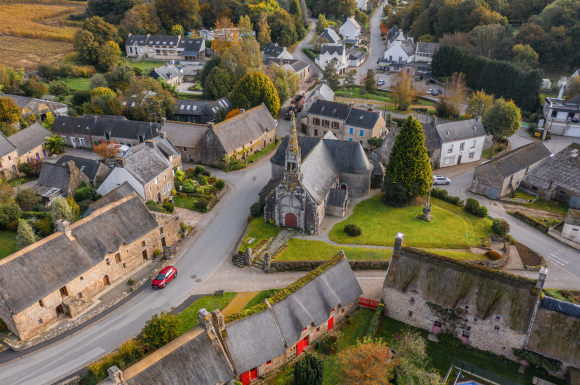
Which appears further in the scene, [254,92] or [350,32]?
[350,32]

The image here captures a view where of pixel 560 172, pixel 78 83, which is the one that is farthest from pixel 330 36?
pixel 560 172

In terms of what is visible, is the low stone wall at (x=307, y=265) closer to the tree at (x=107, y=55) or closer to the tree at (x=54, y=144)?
the tree at (x=54, y=144)

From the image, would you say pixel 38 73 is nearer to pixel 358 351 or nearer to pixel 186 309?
pixel 186 309

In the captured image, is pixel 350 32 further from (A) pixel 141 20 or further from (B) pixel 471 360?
(B) pixel 471 360

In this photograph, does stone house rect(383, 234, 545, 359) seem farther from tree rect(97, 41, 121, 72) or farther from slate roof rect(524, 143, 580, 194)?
tree rect(97, 41, 121, 72)

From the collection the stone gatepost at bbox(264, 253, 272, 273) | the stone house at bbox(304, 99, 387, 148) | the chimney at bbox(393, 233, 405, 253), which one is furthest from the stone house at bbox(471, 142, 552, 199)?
the stone gatepost at bbox(264, 253, 272, 273)

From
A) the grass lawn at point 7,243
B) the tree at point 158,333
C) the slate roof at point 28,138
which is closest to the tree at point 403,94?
the slate roof at point 28,138
